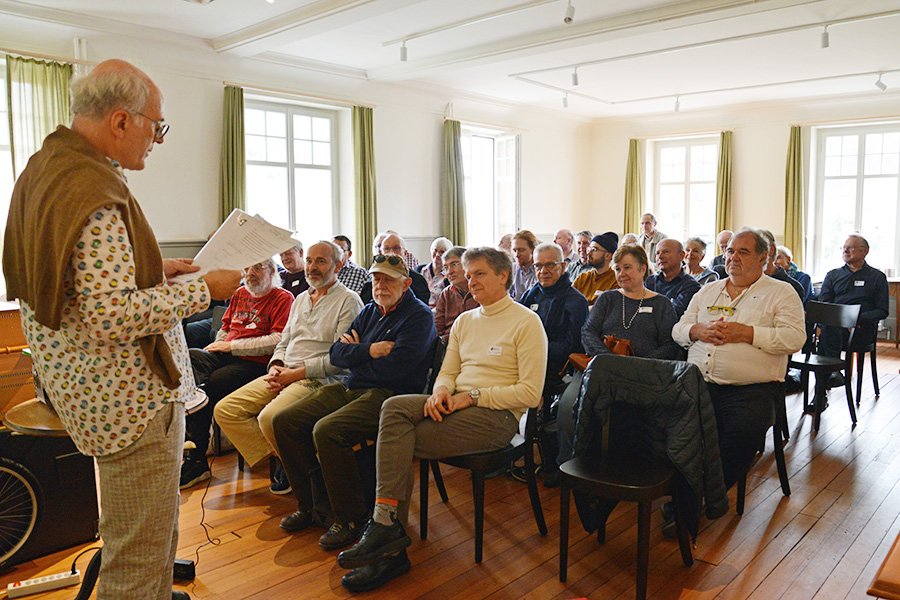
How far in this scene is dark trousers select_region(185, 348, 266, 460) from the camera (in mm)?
3688

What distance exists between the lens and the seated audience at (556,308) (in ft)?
12.2

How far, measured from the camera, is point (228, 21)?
575cm

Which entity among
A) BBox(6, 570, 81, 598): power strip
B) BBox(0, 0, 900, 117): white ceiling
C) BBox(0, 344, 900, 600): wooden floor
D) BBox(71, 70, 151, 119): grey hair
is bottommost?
BBox(0, 344, 900, 600): wooden floor

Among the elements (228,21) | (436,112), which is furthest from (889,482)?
(436,112)

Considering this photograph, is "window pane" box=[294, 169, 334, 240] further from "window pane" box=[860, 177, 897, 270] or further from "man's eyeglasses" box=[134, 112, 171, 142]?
"window pane" box=[860, 177, 897, 270]

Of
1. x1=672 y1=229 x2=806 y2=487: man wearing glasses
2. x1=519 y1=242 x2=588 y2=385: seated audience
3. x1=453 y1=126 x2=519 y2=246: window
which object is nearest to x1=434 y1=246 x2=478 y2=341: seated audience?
x1=519 y1=242 x2=588 y2=385: seated audience

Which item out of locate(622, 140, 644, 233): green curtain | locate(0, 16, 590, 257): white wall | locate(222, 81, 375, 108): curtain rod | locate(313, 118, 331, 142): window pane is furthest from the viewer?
locate(622, 140, 644, 233): green curtain

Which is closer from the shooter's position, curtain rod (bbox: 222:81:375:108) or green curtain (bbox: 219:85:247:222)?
green curtain (bbox: 219:85:247:222)

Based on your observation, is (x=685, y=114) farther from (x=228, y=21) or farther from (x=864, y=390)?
(x=228, y=21)

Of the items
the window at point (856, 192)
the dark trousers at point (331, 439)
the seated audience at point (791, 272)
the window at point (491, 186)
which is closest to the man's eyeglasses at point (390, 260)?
the dark trousers at point (331, 439)

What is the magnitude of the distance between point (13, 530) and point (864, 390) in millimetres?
6193

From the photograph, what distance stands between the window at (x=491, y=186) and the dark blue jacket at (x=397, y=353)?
6.55 m

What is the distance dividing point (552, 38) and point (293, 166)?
3.14 metres

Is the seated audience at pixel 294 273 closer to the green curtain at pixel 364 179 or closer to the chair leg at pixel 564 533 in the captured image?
the green curtain at pixel 364 179
